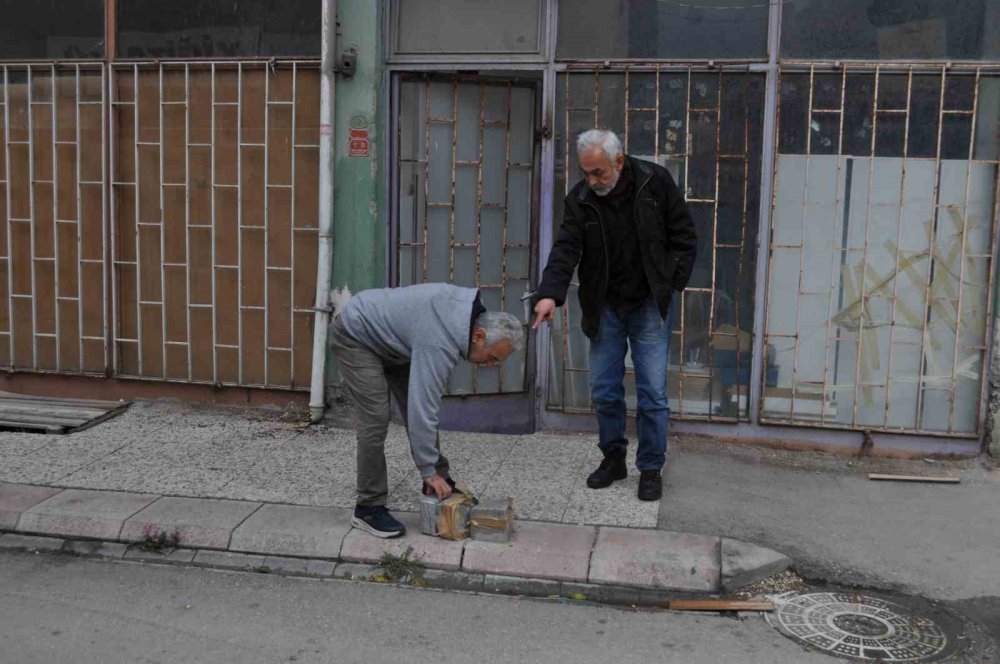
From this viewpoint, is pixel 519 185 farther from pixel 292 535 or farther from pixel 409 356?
pixel 292 535

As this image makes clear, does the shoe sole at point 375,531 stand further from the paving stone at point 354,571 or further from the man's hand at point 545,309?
the man's hand at point 545,309

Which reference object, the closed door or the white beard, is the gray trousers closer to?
the white beard

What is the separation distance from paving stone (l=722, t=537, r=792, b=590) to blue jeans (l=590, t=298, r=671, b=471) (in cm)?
78

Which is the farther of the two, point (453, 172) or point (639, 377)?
point (453, 172)

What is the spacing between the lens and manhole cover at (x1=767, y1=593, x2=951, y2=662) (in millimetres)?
4117

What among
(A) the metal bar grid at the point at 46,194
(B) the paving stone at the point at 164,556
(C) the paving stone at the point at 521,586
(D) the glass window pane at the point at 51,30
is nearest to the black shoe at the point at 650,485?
(C) the paving stone at the point at 521,586

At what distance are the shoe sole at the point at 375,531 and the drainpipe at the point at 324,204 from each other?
1987 mm

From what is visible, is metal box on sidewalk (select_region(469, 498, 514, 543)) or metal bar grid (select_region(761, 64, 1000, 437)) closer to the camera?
metal box on sidewalk (select_region(469, 498, 514, 543))

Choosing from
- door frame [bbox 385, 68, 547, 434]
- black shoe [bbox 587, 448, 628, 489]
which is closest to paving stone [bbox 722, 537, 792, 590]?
black shoe [bbox 587, 448, 628, 489]

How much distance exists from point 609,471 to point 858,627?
183cm

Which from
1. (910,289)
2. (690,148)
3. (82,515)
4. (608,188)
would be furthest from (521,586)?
(910,289)

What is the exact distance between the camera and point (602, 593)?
469 cm

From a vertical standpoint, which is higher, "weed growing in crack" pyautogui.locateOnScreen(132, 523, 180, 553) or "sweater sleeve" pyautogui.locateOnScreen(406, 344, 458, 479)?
"sweater sleeve" pyautogui.locateOnScreen(406, 344, 458, 479)

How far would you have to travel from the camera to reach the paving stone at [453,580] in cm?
478
